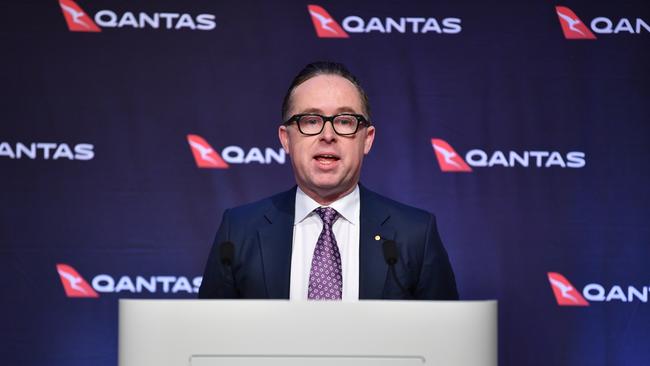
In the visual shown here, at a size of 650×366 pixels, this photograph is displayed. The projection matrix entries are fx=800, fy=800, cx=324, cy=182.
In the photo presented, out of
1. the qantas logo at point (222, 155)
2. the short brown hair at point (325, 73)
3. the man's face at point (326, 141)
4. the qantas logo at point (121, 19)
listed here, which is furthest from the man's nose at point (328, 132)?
the qantas logo at point (121, 19)

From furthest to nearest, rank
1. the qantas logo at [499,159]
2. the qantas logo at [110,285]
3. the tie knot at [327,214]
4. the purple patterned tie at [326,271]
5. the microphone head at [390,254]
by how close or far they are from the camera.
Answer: the qantas logo at [499,159] → the qantas logo at [110,285] → the tie knot at [327,214] → the purple patterned tie at [326,271] → the microphone head at [390,254]

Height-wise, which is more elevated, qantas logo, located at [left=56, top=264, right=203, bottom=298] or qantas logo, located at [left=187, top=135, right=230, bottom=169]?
qantas logo, located at [left=187, top=135, right=230, bottom=169]

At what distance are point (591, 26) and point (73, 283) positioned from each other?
103 inches

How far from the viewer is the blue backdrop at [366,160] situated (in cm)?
355

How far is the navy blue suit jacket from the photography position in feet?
6.87

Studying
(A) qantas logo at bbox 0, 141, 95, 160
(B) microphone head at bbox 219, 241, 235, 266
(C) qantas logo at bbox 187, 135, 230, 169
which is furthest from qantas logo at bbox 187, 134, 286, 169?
(B) microphone head at bbox 219, 241, 235, 266

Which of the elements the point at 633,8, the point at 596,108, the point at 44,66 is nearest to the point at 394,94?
the point at 596,108

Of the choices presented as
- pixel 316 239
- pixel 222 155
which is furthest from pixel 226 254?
pixel 222 155

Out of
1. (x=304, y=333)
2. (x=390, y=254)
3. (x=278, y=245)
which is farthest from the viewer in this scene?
(x=278, y=245)

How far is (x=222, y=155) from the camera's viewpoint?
3604 millimetres

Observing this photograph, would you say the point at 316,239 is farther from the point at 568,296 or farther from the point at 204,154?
the point at 568,296

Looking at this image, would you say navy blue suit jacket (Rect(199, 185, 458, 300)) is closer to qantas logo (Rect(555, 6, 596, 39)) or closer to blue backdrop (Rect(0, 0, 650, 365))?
blue backdrop (Rect(0, 0, 650, 365))

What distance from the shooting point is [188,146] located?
11.8 feet

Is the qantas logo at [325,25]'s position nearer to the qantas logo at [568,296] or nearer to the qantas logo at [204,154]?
the qantas logo at [204,154]
